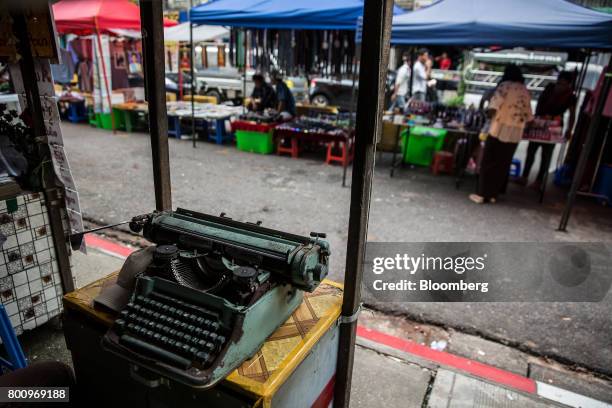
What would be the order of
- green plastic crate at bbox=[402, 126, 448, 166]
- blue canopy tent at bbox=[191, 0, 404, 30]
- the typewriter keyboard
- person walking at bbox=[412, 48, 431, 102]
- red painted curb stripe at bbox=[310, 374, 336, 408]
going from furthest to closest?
person walking at bbox=[412, 48, 431, 102]
green plastic crate at bbox=[402, 126, 448, 166]
blue canopy tent at bbox=[191, 0, 404, 30]
red painted curb stripe at bbox=[310, 374, 336, 408]
the typewriter keyboard

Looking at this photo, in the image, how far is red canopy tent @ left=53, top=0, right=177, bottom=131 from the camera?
870cm

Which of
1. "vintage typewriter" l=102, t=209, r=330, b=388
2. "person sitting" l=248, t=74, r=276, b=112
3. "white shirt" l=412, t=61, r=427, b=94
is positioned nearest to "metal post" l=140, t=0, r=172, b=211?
"vintage typewriter" l=102, t=209, r=330, b=388

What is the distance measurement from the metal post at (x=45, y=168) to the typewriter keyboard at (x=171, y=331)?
5.35 feet

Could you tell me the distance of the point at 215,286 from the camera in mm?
1685

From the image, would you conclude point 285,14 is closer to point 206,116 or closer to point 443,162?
point 206,116

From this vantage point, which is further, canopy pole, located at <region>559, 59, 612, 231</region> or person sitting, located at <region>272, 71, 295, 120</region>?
person sitting, located at <region>272, 71, 295, 120</region>

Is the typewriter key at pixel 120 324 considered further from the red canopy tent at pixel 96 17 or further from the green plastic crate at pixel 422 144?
the red canopy tent at pixel 96 17

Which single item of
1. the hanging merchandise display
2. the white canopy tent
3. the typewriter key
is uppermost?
the white canopy tent

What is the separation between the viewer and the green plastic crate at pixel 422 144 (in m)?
8.05

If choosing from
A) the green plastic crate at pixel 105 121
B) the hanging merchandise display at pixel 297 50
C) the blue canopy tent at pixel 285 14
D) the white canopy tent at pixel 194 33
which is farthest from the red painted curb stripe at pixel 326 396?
the white canopy tent at pixel 194 33

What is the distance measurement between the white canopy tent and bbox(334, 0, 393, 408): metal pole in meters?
11.2

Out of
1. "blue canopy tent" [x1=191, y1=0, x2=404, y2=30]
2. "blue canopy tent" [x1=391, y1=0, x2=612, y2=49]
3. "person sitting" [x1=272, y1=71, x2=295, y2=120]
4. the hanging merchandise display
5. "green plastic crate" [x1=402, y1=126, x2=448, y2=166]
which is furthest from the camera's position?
"person sitting" [x1=272, y1=71, x2=295, y2=120]

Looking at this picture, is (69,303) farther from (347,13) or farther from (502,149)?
(347,13)

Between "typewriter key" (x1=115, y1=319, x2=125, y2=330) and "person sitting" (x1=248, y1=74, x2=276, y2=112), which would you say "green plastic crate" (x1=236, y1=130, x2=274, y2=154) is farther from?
"typewriter key" (x1=115, y1=319, x2=125, y2=330)
